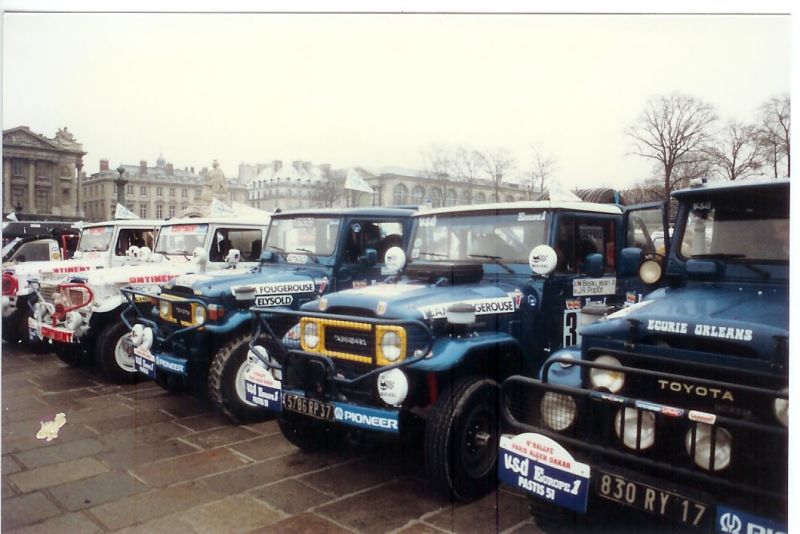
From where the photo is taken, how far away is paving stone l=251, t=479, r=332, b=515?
3.61 metres

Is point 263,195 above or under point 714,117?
under

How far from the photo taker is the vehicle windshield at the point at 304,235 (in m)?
5.54

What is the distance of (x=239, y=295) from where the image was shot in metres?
5.23

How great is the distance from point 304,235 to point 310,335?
1.99 m

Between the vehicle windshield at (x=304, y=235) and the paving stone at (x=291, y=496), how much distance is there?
2281 mm

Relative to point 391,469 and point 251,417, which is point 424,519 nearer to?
point 391,469

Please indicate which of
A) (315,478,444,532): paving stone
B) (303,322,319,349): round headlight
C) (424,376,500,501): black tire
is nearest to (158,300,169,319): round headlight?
(303,322,319,349): round headlight

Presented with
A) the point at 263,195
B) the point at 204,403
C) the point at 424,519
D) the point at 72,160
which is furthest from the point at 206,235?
the point at 424,519

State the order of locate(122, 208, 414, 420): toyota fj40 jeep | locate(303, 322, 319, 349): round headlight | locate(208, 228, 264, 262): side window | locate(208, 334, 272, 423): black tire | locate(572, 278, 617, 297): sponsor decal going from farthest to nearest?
locate(208, 228, 264, 262): side window, locate(122, 208, 414, 420): toyota fj40 jeep, locate(208, 334, 272, 423): black tire, locate(572, 278, 617, 297): sponsor decal, locate(303, 322, 319, 349): round headlight

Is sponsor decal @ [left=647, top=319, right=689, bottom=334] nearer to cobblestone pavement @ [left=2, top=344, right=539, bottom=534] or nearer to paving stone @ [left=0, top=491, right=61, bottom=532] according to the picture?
cobblestone pavement @ [left=2, top=344, right=539, bottom=534]

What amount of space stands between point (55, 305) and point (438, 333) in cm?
517

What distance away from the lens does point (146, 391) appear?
6.18m

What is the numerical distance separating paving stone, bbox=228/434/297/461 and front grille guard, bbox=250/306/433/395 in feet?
2.53

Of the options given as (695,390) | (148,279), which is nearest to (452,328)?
(695,390)
